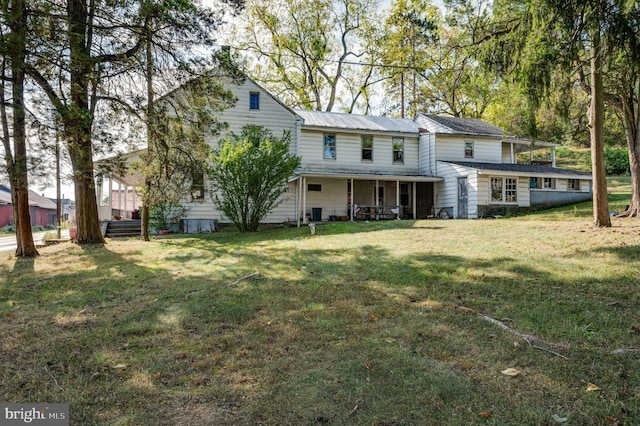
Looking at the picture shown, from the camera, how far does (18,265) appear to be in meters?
8.91

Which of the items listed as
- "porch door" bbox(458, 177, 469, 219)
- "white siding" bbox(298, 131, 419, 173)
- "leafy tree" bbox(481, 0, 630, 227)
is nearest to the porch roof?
"white siding" bbox(298, 131, 419, 173)

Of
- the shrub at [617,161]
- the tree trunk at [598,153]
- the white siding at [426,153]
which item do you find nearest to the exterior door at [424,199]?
the white siding at [426,153]

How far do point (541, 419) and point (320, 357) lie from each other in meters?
1.61

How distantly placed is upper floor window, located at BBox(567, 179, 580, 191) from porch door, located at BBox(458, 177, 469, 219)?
24.5ft

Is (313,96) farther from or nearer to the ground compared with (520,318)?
farther from the ground

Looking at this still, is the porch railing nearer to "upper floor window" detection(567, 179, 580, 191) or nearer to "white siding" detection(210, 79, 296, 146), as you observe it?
"white siding" detection(210, 79, 296, 146)

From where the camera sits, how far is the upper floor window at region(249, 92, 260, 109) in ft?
63.9

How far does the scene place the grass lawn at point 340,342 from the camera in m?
2.55

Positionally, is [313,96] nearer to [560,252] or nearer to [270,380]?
[560,252]

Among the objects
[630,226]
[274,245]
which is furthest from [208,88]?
[630,226]

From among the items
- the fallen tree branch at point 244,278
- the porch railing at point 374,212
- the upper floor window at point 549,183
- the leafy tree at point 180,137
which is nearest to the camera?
the fallen tree branch at point 244,278

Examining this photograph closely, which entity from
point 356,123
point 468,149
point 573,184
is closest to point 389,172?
point 356,123

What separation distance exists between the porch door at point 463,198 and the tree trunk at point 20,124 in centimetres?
1746

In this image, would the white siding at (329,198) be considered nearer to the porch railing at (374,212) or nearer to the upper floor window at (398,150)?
the porch railing at (374,212)
